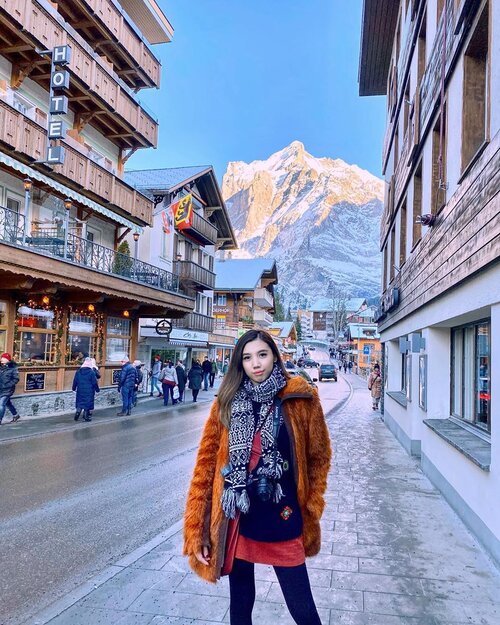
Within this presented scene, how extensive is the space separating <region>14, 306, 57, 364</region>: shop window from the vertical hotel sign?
4.73 m

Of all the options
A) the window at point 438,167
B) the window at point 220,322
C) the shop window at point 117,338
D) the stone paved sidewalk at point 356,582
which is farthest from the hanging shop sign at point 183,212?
the window at point 220,322

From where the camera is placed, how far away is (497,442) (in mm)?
4469

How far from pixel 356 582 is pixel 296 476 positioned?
2.16 m

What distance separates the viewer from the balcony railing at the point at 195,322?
1154 inches

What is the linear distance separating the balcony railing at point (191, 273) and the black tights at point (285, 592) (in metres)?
26.5

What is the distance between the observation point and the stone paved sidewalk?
3555 millimetres

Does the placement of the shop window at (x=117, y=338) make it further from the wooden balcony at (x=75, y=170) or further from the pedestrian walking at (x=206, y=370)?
the pedestrian walking at (x=206, y=370)

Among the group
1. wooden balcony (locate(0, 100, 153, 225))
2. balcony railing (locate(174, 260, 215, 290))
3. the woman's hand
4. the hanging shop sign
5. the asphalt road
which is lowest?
the asphalt road

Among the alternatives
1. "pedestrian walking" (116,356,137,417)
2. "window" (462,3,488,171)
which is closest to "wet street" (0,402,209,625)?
"pedestrian walking" (116,356,137,417)

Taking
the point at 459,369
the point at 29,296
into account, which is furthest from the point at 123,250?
the point at 459,369

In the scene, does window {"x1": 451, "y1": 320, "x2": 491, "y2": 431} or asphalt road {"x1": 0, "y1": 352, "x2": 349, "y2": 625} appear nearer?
asphalt road {"x1": 0, "y1": 352, "x2": 349, "y2": 625}

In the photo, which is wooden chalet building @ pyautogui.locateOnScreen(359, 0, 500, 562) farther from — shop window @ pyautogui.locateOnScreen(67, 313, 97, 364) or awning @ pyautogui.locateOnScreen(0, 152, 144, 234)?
shop window @ pyautogui.locateOnScreen(67, 313, 97, 364)

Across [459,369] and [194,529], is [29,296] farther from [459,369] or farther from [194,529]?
[194,529]

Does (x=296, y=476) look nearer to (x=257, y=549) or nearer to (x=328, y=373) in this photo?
(x=257, y=549)
